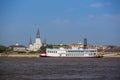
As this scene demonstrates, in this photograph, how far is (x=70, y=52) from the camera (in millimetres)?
140750

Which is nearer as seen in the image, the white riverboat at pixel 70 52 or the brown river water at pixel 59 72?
the brown river water at pixel 59 72

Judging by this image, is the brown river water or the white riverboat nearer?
the brown river water

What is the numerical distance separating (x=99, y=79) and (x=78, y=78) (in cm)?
208

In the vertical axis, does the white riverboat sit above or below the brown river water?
above

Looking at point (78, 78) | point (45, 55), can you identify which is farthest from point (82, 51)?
point (78, 78)

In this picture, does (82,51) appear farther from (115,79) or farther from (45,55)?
(115,79)

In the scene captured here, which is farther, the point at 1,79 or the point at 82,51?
the point at 82,51

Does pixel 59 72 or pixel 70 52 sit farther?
pixel 70 52

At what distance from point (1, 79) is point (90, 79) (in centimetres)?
860

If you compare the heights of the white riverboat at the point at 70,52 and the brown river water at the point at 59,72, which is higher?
the white riverboat at the point at 70,52

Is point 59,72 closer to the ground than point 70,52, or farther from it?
closer to the ground

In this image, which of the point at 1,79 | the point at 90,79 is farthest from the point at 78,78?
the point at 1,79

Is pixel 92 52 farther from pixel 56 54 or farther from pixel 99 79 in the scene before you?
pixel 99 79

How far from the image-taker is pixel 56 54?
465ft
